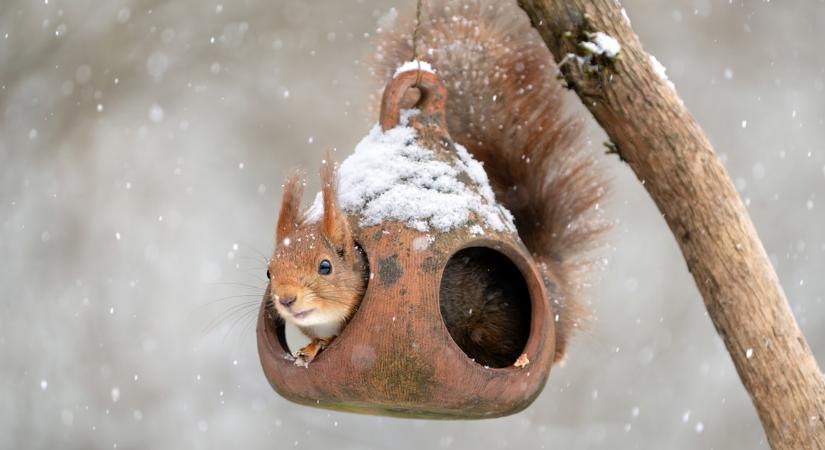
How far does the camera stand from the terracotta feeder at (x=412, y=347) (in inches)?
70.6

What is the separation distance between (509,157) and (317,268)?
57 centimetres

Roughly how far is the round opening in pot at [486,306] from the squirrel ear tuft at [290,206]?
31 centimetres

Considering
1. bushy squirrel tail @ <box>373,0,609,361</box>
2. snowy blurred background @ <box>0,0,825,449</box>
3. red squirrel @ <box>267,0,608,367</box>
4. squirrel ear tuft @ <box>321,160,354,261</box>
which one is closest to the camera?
squirrel ear tuft @ <box>321,160,354,261</box>

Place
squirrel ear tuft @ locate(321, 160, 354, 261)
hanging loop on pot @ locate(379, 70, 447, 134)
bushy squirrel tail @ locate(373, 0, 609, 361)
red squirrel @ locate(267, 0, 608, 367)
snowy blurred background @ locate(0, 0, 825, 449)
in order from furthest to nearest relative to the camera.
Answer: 1. snowy blurred background @ locate(0, 0, 825, 449)
2. bushy squirrel tail @ locate(373, 0, 609, 361)
3. red squirrel @ locate(267, 0, 608, 367)
4. hanging loop on pot @ locate(379, 70, 447, 134)
5. squirrel ear tuft @ locate(321, 160, 354, 261)

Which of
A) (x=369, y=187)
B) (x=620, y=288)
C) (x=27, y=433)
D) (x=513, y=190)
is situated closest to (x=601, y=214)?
(x=513, y=190)

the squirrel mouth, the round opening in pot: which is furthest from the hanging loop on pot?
the squirrel mouth

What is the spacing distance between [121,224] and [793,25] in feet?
10.0

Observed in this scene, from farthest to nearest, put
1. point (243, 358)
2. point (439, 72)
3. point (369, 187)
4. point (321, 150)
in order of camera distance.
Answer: point (243, 358)
point (321, 150)
point (439, 72)
point (369, 187)

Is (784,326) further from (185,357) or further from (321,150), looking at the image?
(185,357)

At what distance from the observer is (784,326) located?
78.1 inches

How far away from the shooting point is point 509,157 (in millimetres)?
2191

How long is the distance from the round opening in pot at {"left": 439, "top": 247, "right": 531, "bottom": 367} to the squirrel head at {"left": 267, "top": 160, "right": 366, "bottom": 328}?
0.74ft

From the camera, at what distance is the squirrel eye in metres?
1.81

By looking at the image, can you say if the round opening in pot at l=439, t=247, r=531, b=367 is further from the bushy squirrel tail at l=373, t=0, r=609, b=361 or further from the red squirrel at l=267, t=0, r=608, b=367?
the bushy squirrel tail at l=373, t=0, r=609, b=361
